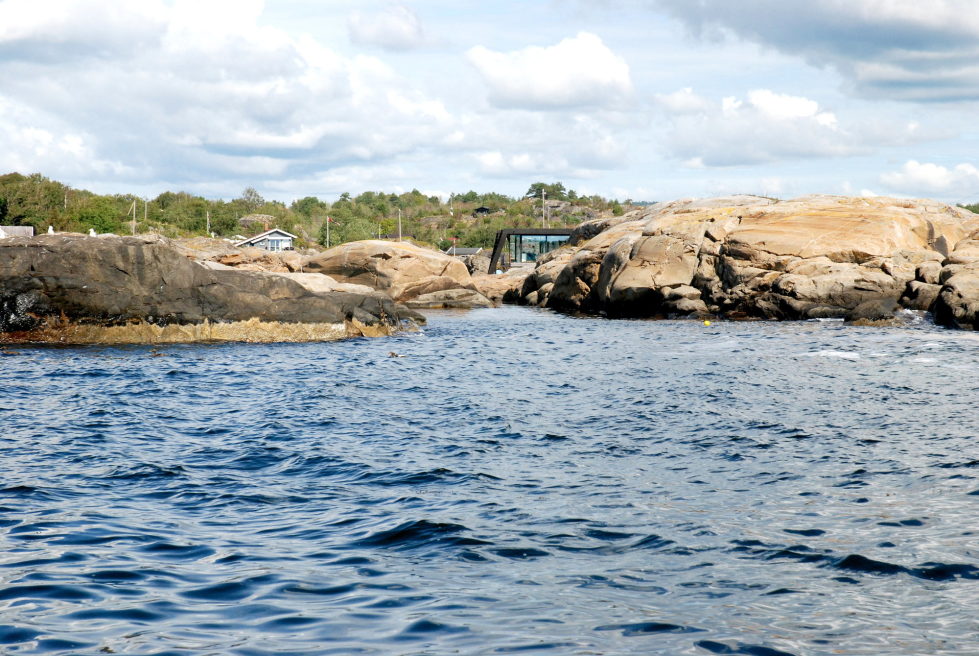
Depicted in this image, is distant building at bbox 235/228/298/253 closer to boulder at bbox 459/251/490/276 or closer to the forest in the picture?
the forest

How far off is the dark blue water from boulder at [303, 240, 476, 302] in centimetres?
3381

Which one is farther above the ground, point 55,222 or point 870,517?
point 55,222

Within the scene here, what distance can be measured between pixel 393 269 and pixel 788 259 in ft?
79.8

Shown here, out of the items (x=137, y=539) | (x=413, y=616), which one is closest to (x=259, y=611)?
(x=413, y=616)

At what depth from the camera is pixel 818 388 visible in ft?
52.0

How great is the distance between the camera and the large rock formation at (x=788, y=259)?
3328 centimetres

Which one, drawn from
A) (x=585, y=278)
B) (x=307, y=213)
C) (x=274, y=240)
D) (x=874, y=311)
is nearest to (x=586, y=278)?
(x=585, y=278)

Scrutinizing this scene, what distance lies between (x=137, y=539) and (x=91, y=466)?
3.23 m

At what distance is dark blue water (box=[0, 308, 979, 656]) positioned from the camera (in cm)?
539

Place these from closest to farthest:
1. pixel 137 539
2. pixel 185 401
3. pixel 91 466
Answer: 1. pixel 137 539
2. pixel 91 466
3. pixel 185 401

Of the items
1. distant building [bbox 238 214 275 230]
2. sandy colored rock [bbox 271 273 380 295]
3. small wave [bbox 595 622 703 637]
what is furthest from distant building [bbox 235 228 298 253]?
small wave [bbox 595 622 703 637]

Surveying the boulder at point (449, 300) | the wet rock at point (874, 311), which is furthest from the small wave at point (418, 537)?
the boulder at point (449, 300)

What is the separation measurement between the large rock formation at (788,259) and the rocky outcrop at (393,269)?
11999 mm

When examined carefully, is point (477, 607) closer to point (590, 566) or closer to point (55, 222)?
point (590, 566)
